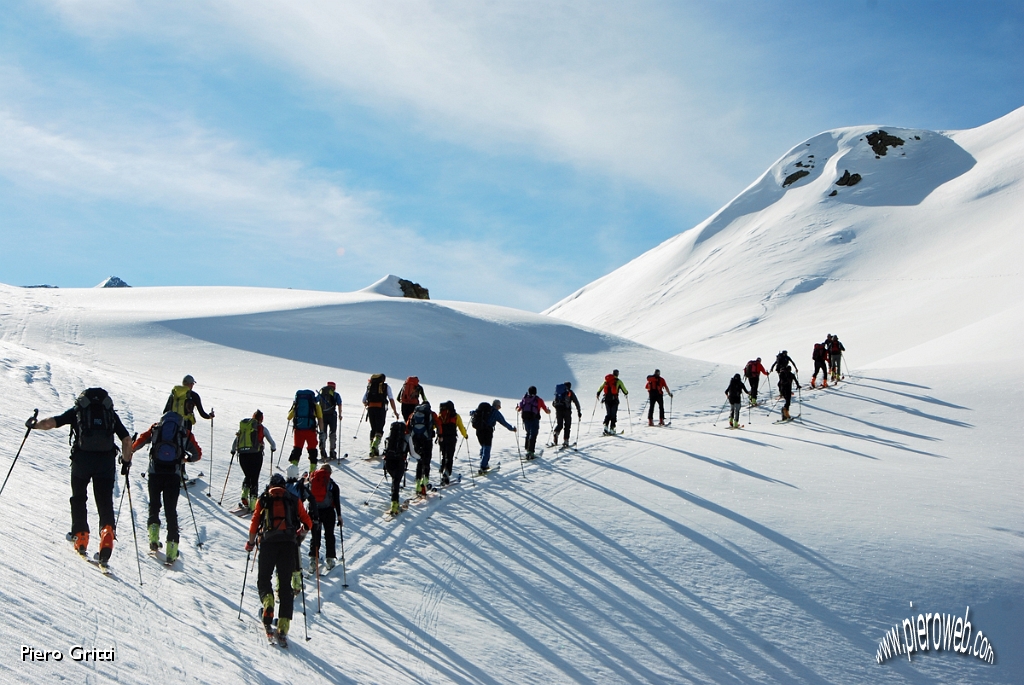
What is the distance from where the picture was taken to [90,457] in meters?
7.29

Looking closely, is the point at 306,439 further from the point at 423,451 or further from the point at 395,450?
the point at 395,450

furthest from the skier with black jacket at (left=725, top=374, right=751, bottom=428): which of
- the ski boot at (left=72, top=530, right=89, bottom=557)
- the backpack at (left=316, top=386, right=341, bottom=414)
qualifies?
the ski boot at (left=72, top=530, right=89, bottom=557)

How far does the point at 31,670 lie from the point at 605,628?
583 cm

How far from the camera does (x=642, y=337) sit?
6444 cm

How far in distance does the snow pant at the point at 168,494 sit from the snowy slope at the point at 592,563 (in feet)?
1.40

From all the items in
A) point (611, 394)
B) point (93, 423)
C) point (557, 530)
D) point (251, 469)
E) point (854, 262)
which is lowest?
point (557, 530)

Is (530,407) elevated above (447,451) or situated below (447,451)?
above

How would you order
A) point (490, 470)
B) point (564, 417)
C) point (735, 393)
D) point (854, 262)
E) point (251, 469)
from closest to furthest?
1. point (251, 469)
2. point (490, 470)
3. point (564, 417)
4. point (735, 393)
5. point (854, 262)

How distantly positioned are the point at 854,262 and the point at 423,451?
6605cm

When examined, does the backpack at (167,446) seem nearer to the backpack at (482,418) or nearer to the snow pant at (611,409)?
the backpack at (482,418)

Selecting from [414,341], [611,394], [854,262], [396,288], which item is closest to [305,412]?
[611,394]

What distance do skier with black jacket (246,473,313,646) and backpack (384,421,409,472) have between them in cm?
382

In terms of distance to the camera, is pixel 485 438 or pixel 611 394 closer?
pixel 485 438

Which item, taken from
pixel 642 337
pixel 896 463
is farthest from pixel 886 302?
pixel 896 463
